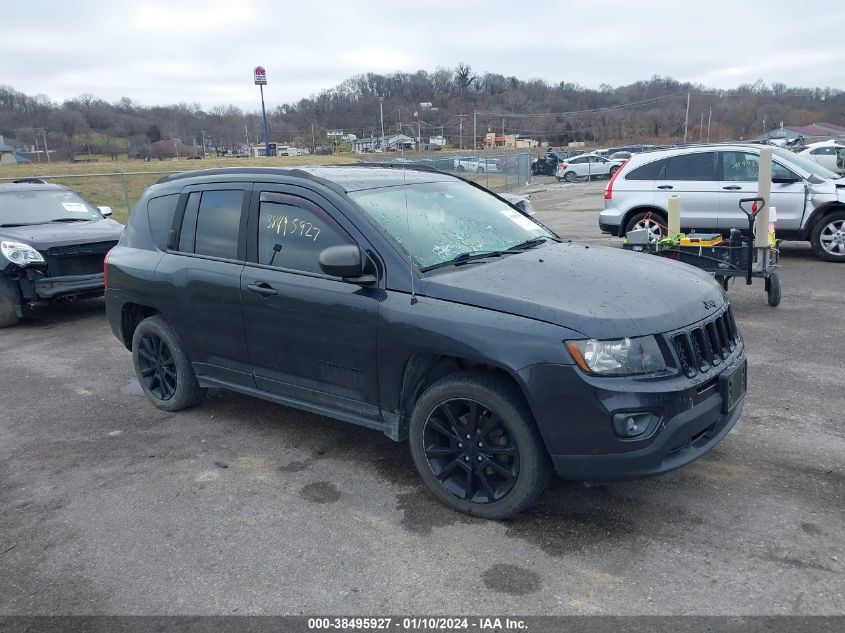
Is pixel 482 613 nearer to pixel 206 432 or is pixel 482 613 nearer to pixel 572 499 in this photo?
pixel 572 499

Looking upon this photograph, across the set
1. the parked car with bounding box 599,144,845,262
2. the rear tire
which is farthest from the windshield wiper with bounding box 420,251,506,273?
the parked car with bounding box 599,144,845,262

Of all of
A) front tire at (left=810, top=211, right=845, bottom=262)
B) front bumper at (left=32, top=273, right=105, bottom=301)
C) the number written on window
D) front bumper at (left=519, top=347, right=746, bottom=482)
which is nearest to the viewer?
front bumper at (left=519, top=347, right=746, bottom=482)

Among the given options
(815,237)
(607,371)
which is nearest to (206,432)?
(607,371)

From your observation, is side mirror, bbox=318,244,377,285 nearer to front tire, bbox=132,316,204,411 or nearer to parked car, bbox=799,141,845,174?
front tire, bbox=132,316,204,411

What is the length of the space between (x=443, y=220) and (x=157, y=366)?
8.65ft

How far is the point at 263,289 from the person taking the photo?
4395 millimetres

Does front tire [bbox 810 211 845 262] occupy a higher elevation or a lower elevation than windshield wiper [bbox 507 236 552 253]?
lower

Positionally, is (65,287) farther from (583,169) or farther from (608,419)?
(583,169)

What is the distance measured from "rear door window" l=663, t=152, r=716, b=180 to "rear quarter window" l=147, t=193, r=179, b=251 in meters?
8.16

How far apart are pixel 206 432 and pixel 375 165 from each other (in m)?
2.33

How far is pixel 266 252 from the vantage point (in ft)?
14.7

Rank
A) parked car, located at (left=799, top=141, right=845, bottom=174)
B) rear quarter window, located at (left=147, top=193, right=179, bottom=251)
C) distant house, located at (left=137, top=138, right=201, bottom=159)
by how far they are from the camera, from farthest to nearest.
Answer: distant house, located at (left=137, top=138, right=201, bottom=159) < parked car, located at (left=799, top=141, right=845, bottom=174) < rear quarter window, located at (left=147, top=193, right=179, bottom=251)

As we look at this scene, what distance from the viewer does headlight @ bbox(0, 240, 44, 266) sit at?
333 inches

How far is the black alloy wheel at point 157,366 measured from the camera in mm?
5383
